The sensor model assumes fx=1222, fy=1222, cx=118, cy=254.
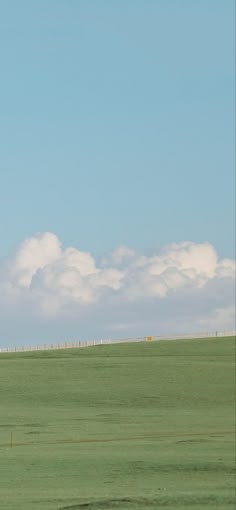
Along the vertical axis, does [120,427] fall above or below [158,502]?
above

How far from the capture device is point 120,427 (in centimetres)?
6956

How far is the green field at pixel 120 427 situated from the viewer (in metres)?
41.9

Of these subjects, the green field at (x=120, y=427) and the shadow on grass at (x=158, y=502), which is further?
the green field at (x=120, y=427)

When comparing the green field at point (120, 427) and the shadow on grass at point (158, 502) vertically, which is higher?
the green field at point (120, 427)

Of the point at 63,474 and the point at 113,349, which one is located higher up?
the point at 113,349

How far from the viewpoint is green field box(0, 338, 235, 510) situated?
41906mm

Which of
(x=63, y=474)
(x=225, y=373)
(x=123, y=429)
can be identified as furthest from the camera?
(x=225, y=373)

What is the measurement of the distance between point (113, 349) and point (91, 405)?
111ft

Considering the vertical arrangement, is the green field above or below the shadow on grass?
above

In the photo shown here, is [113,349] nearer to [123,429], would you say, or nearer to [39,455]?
[123,429]

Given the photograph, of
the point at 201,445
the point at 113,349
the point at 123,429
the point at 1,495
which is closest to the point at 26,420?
the point at 123,429

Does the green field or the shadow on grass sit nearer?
the shadow on grass

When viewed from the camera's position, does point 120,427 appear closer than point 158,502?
No

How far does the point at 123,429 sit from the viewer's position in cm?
6806
